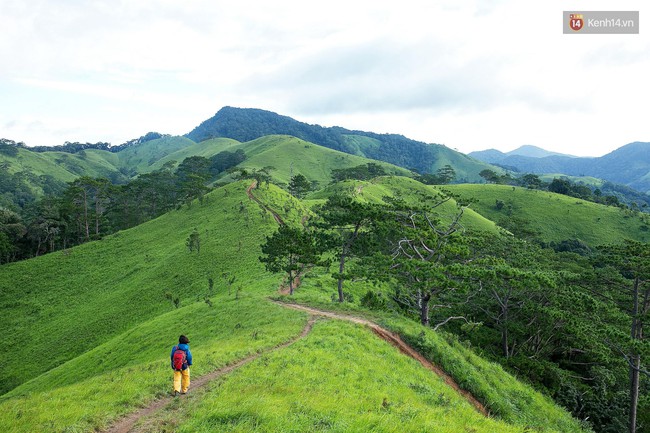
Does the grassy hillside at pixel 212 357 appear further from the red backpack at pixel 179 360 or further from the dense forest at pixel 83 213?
the dense forest at pixel 83 213

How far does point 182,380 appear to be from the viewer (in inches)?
520

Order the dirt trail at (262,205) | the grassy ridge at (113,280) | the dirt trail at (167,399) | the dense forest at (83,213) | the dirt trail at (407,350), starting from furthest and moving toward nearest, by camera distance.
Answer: the dense forest at (83,213), the dirt trail at (262,205), the grassy ridge at (113,280), the dirt trail at (407,350), the dirt trail at (167,399)

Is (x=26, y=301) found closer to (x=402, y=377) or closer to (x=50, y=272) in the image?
(x=50, y=272)

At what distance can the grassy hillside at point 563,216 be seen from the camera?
348 feet

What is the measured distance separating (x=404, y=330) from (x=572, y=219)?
11918cm

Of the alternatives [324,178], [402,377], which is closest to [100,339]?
[402,377]

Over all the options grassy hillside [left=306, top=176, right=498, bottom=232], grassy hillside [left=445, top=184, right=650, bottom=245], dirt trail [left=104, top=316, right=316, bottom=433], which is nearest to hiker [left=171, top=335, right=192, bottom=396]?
dirt trail [left=104, top=316, right=316, bottom=433]

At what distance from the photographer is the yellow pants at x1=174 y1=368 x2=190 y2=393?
41.5ft

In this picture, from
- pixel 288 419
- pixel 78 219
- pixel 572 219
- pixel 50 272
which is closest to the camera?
pixel 288 419

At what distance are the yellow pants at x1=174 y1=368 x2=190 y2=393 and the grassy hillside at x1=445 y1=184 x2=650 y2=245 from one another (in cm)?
11557

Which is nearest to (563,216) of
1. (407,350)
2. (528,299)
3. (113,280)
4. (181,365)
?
(528,299)

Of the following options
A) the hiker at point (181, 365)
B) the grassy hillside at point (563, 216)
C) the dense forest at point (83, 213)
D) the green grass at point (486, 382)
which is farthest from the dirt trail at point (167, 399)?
the grassy hillside at point (563, 216)

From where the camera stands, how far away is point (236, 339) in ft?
69.3

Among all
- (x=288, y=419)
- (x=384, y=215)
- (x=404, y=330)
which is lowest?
(x=404, y=330)
